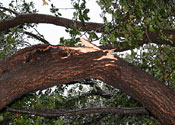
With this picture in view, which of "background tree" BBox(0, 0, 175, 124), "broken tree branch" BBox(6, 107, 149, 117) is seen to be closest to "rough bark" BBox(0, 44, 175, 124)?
"background tree" BBox(0, 0, 175, 124)

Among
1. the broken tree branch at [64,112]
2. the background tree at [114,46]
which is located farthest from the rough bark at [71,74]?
the broken tree branch at [64,112]

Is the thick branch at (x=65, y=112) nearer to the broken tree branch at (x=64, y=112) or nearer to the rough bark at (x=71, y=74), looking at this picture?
the broken tree branch at (x=64, y=112)

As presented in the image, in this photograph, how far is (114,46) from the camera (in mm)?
4340

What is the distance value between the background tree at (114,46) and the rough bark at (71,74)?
10cm

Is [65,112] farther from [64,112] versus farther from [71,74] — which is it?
[71,74]

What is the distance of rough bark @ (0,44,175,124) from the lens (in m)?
2.24

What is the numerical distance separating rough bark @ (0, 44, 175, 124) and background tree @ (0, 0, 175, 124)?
4.0 inches

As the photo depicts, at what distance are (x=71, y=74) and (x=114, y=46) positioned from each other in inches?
83.4

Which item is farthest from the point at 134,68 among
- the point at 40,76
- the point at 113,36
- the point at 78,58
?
the point at 40,76

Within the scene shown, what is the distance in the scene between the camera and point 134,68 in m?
2.63

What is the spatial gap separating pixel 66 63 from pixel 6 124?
5.47 meters

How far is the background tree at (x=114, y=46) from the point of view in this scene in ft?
8.79

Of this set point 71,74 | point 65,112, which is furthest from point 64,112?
point 71,74

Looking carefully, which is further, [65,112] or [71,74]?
[65,112]
